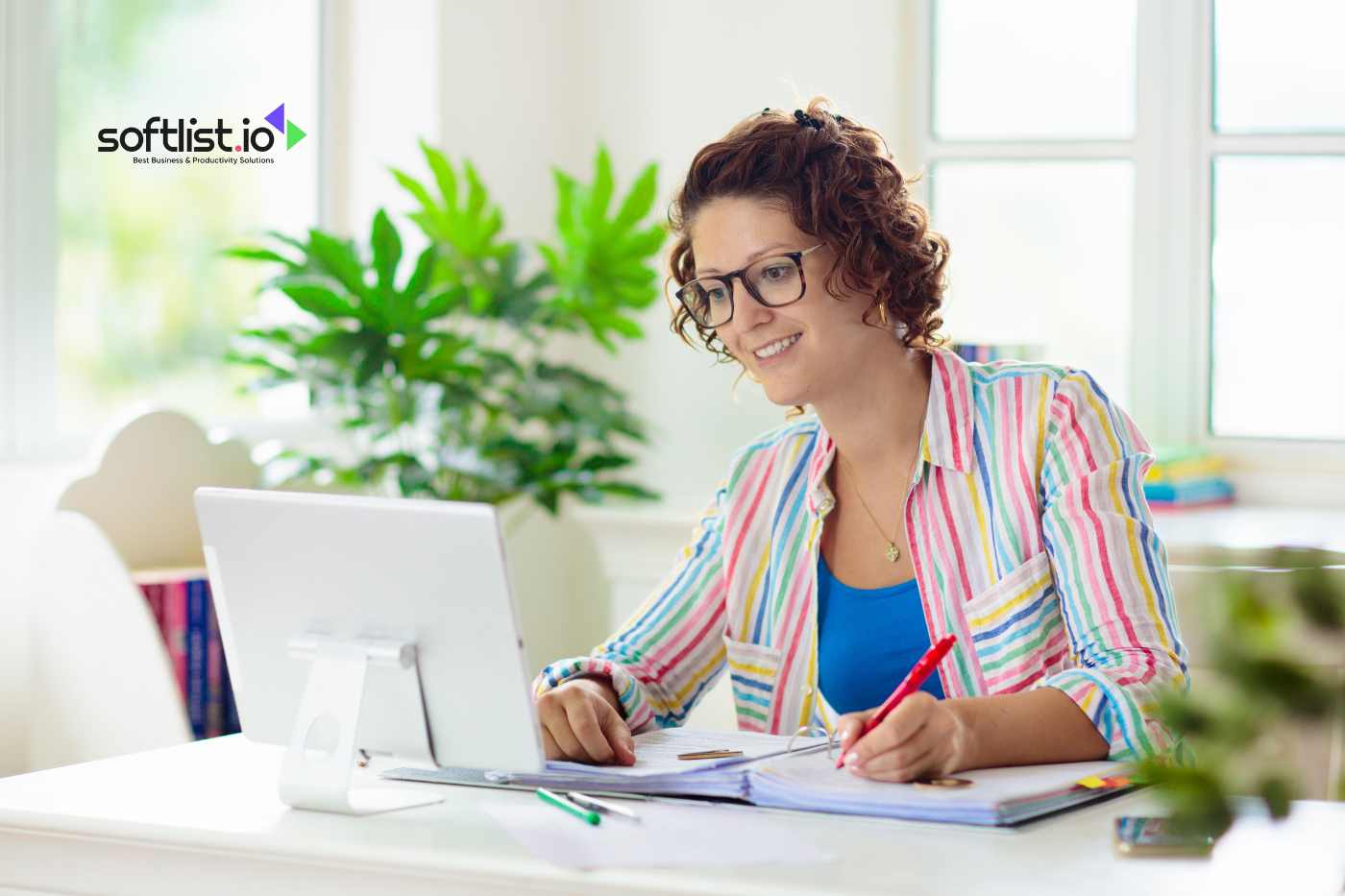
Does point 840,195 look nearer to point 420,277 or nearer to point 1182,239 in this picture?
point 420,277

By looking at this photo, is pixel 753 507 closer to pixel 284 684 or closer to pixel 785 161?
pixel 785 161

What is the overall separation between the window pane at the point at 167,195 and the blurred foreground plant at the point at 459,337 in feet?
0.53

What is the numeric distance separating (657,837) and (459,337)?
73.3 inches

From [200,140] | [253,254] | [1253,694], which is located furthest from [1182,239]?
[1253,694]

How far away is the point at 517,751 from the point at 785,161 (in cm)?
78

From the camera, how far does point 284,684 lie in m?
1.31

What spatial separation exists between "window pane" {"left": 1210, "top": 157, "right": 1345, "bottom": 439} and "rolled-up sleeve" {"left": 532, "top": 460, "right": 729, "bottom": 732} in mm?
1637

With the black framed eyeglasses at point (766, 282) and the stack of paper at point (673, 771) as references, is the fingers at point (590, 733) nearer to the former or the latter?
the stack of paper at point (673, 771)

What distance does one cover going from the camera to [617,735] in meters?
1.43

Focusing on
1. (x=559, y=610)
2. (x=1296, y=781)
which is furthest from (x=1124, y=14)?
(x=1296, y=781)

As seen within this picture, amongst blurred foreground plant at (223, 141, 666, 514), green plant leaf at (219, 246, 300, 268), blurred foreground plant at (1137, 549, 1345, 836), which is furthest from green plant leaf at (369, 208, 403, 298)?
blurred foreground plant at (1137, 549, 1345, 836)

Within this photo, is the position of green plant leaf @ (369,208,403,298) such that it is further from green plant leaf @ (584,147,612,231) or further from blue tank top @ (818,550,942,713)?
blue tank top @ (818,550,942,713)

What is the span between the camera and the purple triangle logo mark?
3.15 metres

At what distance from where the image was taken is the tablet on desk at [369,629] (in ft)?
3.90
